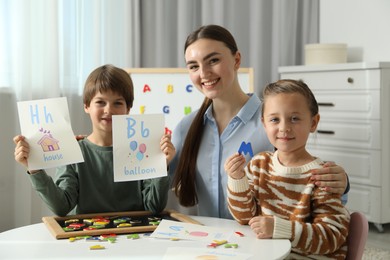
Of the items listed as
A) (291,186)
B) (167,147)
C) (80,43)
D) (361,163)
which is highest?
(80,43)

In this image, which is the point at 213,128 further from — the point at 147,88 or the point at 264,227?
the point at 147,88

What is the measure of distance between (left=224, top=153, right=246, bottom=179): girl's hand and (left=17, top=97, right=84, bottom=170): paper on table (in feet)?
1.54

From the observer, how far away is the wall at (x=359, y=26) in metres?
4.23

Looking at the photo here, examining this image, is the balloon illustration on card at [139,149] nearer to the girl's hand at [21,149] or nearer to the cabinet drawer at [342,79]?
the girl's hand at [21,149]

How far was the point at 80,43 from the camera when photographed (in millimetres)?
3602

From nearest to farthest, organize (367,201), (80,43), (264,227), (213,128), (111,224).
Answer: (264,227) < (111,224) < (213,128) < (80,43) < (367,201)

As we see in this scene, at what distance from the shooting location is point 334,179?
159 cm

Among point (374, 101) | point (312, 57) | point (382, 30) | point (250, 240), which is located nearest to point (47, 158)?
point (250, 240)

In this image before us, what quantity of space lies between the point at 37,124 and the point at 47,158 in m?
0.10

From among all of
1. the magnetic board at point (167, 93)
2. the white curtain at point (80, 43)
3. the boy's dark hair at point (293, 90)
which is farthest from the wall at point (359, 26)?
the boy's dark hair at point (293, 90)

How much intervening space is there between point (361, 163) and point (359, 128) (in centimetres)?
23

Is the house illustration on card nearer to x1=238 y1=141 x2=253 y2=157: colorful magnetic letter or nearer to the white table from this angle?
the white table

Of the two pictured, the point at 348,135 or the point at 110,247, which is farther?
the point at 348,135

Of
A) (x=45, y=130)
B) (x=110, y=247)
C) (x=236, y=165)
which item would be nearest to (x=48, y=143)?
(x=45, y=130)
